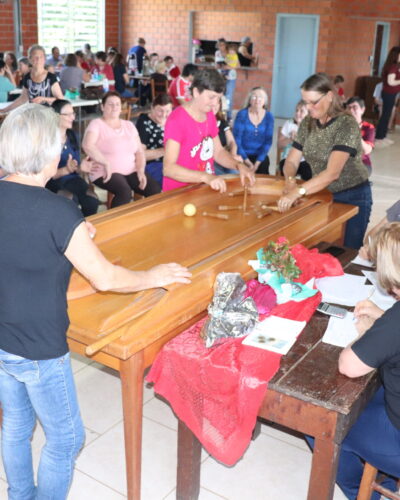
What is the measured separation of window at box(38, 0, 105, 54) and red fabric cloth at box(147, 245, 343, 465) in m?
12.9

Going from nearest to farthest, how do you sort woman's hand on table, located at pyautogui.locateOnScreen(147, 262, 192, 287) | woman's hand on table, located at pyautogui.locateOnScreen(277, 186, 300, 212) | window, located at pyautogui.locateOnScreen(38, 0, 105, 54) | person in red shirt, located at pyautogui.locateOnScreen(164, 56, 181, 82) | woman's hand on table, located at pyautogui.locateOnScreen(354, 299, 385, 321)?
woman's hand on table, located at pyautogui.locateOnScreen(147, 262, 192, 287), woman's hand on table, located at pyautogui.locateOnScreen(354, 299, 385, 321), woman's hand on table, located at pyautogui.locateOnScreen(277, 186, 300, 212), person in red shirt, located at pyautogui.locateOnScreen(164, 56, 181, 82), window, located at pyautogui.locateOnScreen(38, 0, 105, 54)

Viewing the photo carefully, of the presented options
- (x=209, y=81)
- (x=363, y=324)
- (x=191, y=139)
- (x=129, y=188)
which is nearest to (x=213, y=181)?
(x=191, y=139)

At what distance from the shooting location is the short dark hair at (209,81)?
3.39 metres

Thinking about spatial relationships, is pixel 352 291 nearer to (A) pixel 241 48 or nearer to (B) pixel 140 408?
(B) pixel 140 408

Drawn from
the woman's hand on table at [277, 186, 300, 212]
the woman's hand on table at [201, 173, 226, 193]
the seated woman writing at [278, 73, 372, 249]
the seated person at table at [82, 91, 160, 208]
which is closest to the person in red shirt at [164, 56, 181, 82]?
the seated person at table at [82, 91, 160, 208]

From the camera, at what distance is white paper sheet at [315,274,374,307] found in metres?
2.65

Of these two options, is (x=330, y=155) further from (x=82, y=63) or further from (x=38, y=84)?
(x=82, y=63)

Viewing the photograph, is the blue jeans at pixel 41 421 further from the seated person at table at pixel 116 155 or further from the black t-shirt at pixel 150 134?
the black t-shirt at pixel 150 134

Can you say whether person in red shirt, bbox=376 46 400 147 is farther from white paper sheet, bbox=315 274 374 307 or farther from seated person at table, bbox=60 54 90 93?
white paper sheet, bbox=315 274 374 307

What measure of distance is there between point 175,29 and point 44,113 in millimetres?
13680

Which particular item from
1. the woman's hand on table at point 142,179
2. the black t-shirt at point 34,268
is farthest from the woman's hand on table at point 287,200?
the woman's hand on table at point 142,179

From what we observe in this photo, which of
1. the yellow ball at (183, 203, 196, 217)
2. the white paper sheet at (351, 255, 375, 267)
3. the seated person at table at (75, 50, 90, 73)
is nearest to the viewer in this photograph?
the white paper sheet at (351, 255, 375, 267)

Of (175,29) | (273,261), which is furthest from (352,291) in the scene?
(175,29)

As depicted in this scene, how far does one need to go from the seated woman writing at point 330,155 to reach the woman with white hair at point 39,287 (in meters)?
1.75
